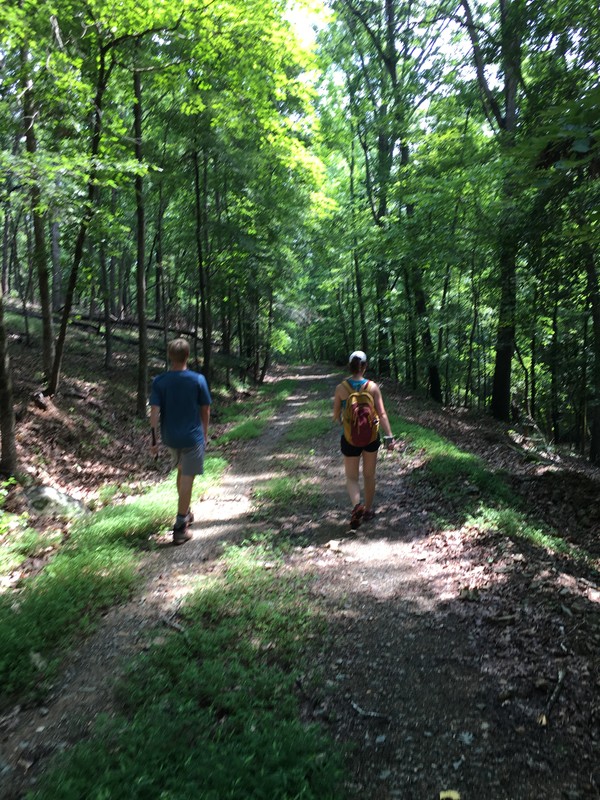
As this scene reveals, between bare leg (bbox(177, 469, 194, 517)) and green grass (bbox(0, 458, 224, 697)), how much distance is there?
1.88 ft

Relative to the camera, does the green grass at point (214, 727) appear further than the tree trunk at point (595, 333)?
No

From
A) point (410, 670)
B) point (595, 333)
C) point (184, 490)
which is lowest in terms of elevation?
point (410, 670)

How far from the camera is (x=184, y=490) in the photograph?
5.72 m

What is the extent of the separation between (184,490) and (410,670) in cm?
322

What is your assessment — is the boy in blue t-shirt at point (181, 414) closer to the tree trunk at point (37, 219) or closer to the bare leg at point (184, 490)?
the bare leg at point (184, 490)

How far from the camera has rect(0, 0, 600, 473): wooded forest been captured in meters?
7.47

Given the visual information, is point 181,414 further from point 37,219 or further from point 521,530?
point 37,219

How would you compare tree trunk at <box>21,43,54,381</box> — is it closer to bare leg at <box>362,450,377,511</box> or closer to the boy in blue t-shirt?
Answer: the boy in blue t-shirt

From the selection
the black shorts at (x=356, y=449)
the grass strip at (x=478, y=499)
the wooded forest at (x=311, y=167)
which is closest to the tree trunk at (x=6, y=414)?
the wooded forest at (x=311, y=167)

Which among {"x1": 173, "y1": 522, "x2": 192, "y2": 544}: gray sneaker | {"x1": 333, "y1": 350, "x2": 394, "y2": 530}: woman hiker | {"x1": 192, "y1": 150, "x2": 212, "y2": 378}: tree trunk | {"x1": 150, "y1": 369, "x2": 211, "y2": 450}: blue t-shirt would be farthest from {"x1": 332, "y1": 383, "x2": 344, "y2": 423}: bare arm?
{"x1": 192, "y1": 150, "x2": 212, "y2": 378}: tree trunk

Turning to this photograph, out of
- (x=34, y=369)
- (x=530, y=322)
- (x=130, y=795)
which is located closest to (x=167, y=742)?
(x=130, y=795)

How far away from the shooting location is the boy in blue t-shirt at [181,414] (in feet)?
18.3

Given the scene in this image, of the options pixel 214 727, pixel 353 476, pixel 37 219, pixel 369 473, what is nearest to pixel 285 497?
pixel 353 476

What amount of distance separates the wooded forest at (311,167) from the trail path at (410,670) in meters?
3.24
